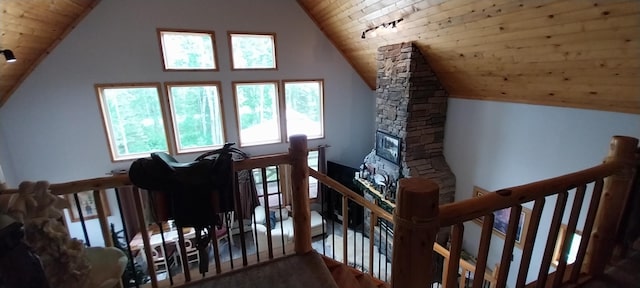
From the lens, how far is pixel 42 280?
3.44 feet

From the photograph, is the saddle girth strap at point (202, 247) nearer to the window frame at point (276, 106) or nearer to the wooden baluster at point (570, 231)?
the wooden baluster at point (570, 231)

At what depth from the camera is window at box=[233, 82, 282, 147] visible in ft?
19.6

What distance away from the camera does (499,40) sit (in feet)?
10.4

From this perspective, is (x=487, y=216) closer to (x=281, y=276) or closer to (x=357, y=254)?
(x=281, y=276)

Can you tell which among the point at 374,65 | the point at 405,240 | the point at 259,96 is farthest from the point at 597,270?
the point at 259,96

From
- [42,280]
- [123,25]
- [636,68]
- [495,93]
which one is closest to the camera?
[42,280]

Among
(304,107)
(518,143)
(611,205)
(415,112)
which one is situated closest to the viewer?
(611,205)

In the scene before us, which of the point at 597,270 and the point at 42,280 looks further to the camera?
the point at 597,270

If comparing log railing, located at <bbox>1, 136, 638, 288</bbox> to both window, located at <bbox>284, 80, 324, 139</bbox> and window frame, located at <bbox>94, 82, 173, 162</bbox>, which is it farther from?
window, located at <bbox>284, 80, 324, 139</bbox>

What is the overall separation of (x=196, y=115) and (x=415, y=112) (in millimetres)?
4400

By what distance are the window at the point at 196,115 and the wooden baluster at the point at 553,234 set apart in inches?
220

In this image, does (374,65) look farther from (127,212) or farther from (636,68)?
(127,212)

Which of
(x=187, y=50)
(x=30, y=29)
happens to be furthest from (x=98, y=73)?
(x=187, y=50)

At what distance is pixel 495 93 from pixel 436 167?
1.63 meters
